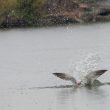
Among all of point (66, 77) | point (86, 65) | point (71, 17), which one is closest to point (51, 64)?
point (86, 65)

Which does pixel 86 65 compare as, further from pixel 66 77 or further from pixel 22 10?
pixel 22 10

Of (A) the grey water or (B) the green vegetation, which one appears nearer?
(A) the grey water

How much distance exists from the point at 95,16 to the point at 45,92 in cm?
2017

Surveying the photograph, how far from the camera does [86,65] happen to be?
97.1 feet

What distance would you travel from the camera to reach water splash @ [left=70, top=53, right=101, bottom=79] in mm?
28347

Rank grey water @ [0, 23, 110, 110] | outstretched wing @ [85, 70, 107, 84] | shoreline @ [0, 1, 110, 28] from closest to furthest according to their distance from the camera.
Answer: grey water @ [0, 23, 110, 110]
outstretched wing @ [85, 70, 107, 84]
shoreline @ [0, 1, 110, 28]

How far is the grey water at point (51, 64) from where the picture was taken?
25.0 m

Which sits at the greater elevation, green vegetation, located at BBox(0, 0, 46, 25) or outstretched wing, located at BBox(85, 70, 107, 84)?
outstretched wing, located at BBox(85, 70, 107, 84)

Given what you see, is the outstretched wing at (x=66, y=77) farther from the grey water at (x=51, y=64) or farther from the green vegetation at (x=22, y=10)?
the green vegetation at (x=22, y=10)

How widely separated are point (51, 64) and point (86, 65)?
2.60 metres

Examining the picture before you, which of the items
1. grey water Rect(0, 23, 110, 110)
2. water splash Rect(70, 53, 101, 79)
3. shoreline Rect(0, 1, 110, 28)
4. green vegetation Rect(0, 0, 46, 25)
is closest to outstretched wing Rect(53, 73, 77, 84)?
grey water Rect(0, 23, 110, 110)

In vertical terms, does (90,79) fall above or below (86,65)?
above

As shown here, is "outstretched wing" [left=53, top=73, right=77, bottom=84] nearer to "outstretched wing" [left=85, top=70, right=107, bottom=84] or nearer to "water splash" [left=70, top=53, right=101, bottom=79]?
"outstretched wing" [left=85, top=70, right=107, bottom=84]

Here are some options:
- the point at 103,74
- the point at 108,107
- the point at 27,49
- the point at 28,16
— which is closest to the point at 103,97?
the point at 108,107
